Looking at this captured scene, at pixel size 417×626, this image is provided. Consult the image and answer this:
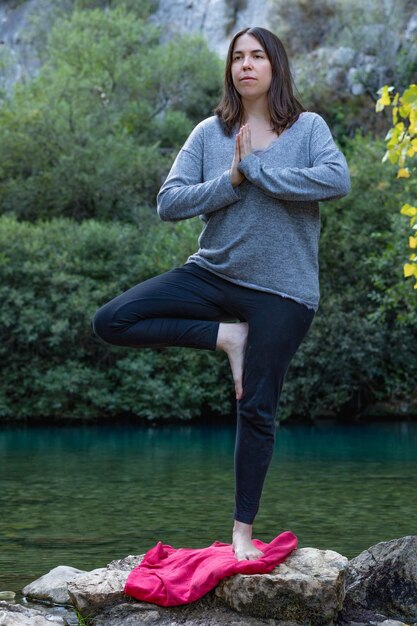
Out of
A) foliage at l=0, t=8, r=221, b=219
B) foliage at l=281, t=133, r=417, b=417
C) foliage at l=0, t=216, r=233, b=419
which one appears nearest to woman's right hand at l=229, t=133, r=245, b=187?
foliage at l=281, t=133, r=417, b=417

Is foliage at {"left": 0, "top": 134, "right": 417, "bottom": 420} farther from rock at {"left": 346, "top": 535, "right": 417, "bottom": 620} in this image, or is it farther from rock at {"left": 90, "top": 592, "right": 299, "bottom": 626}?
rock at {"left": 90, "top": 592, "right": 299, "bottom": 626}

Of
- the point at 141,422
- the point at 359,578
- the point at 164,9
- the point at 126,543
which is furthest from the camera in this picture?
the point at 164,9

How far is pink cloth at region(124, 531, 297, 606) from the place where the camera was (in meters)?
5.19

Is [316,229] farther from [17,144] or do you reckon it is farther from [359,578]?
[17,144]

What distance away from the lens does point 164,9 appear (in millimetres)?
39594

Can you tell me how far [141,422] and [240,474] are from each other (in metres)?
17.4

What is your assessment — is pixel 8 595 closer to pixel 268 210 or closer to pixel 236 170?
pixel 268 210

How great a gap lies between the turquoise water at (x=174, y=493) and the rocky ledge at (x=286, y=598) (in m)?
1.48

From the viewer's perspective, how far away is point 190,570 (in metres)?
5.39

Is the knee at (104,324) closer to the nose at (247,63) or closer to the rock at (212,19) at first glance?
the nose at (247,63)

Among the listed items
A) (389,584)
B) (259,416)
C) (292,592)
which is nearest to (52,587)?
(292,592)

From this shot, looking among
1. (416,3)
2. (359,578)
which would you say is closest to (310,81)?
(416,3)

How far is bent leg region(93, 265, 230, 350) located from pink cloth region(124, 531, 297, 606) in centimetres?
118

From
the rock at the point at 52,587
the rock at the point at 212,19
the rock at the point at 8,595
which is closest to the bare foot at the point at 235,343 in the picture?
the rock at the point at 52,587
